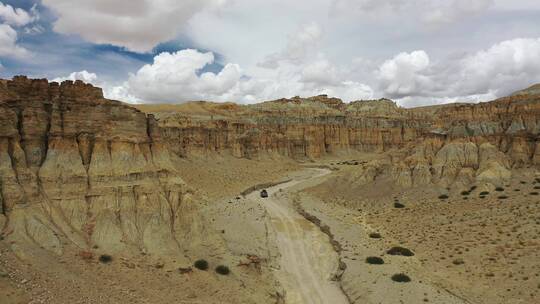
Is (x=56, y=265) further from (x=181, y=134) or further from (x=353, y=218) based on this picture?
(x=181, y=134)

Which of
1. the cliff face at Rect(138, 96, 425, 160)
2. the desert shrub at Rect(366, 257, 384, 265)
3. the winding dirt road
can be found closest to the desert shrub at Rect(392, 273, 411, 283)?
the desert shrub at Rect(366, 257, 384, 265)

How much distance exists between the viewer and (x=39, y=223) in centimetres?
2152

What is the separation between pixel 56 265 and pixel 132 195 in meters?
6.48

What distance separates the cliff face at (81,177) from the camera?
22.0 meters

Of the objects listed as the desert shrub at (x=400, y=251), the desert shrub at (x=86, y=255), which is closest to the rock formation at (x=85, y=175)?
the desert shrub at (x=86, y=255)

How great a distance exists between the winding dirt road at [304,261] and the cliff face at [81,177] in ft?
26.8

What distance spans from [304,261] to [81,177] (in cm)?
1740

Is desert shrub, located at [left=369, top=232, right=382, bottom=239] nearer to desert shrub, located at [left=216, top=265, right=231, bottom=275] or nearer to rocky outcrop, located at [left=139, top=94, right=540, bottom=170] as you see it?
A: desert shrub, located at [left=216, top=265, right=231, bottom=275]

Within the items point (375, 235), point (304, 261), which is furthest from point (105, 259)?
point (375, 235)

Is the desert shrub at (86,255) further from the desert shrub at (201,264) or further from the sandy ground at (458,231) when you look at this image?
the sandy ground at (458,231)

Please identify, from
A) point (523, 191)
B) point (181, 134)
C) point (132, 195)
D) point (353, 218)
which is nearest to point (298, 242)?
point (353, 218)

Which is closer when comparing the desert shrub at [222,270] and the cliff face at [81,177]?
the cliff face at [81,177]

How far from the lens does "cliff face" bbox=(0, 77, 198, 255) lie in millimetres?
21969

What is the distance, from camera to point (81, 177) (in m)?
24.5
